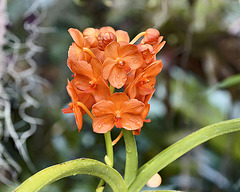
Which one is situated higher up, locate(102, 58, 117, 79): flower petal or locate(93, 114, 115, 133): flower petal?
locate(102, 58, 117, 79): flower petal

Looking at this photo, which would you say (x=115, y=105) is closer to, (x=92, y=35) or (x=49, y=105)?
(x=92, y=35)

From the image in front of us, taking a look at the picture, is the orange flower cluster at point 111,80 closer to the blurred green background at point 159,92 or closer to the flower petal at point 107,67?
the flower petal at point 107,67

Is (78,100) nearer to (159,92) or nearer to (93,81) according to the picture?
(93,81)

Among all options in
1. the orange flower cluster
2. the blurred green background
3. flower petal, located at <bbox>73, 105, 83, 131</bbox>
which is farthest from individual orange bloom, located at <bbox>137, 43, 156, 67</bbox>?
the blurred green background

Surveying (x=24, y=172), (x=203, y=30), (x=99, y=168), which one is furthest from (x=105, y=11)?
(x=99, y=168)

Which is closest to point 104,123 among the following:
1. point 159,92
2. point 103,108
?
point 103,108

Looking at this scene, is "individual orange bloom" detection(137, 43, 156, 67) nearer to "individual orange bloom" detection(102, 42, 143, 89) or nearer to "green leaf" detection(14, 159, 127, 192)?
"individual orange bloom" detection(102, 42, 143, 89)
